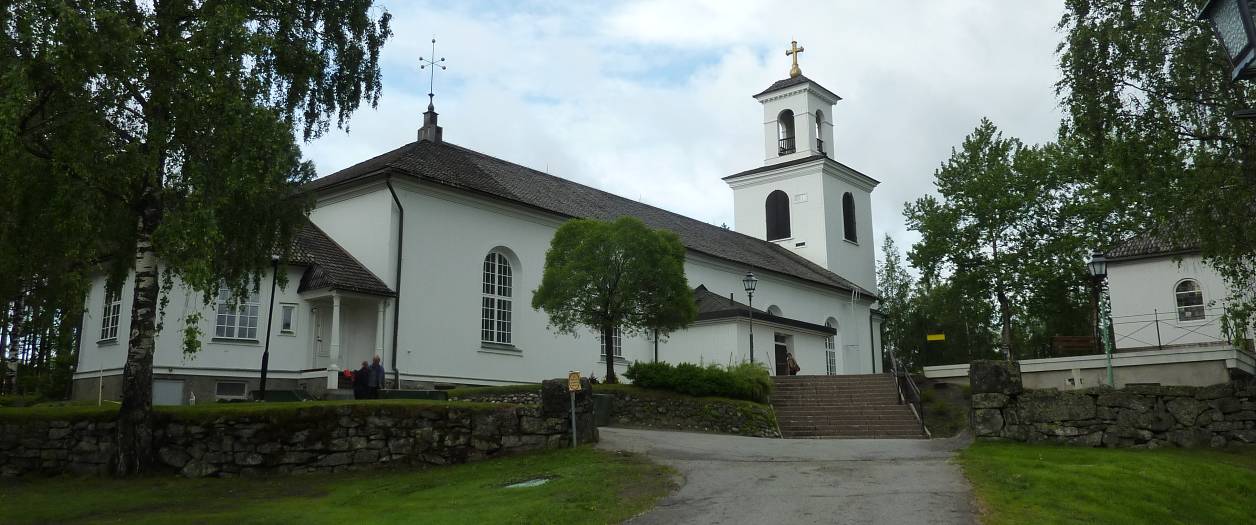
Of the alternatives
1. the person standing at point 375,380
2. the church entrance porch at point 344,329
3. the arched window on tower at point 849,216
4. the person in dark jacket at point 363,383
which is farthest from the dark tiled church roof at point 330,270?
the arched window on tower at point 849,216

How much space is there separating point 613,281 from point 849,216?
29.2 meters

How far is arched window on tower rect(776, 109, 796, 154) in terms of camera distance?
48594 mm

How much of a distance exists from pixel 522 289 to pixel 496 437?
1390cm

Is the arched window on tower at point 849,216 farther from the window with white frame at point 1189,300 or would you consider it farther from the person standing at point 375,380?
the person standing at point 375,380

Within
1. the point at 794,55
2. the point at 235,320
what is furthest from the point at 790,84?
the point at 235,320

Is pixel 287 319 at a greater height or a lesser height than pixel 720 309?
lesser

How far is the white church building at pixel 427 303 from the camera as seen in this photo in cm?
2356

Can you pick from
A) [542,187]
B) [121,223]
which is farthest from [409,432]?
[542,187]

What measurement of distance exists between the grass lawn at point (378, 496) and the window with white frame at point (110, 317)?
1062cm

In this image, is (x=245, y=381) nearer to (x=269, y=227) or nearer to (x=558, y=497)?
(x=269, y=227)

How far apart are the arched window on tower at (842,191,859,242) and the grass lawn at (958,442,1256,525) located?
3445cm

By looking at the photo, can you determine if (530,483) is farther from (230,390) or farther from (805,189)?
(805,189)

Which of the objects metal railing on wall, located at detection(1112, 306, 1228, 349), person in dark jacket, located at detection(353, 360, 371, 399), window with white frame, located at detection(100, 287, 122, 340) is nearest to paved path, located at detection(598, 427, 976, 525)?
person in dark jacket, located at detection(353, 360, 371, 399)

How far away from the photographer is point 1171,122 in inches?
720
